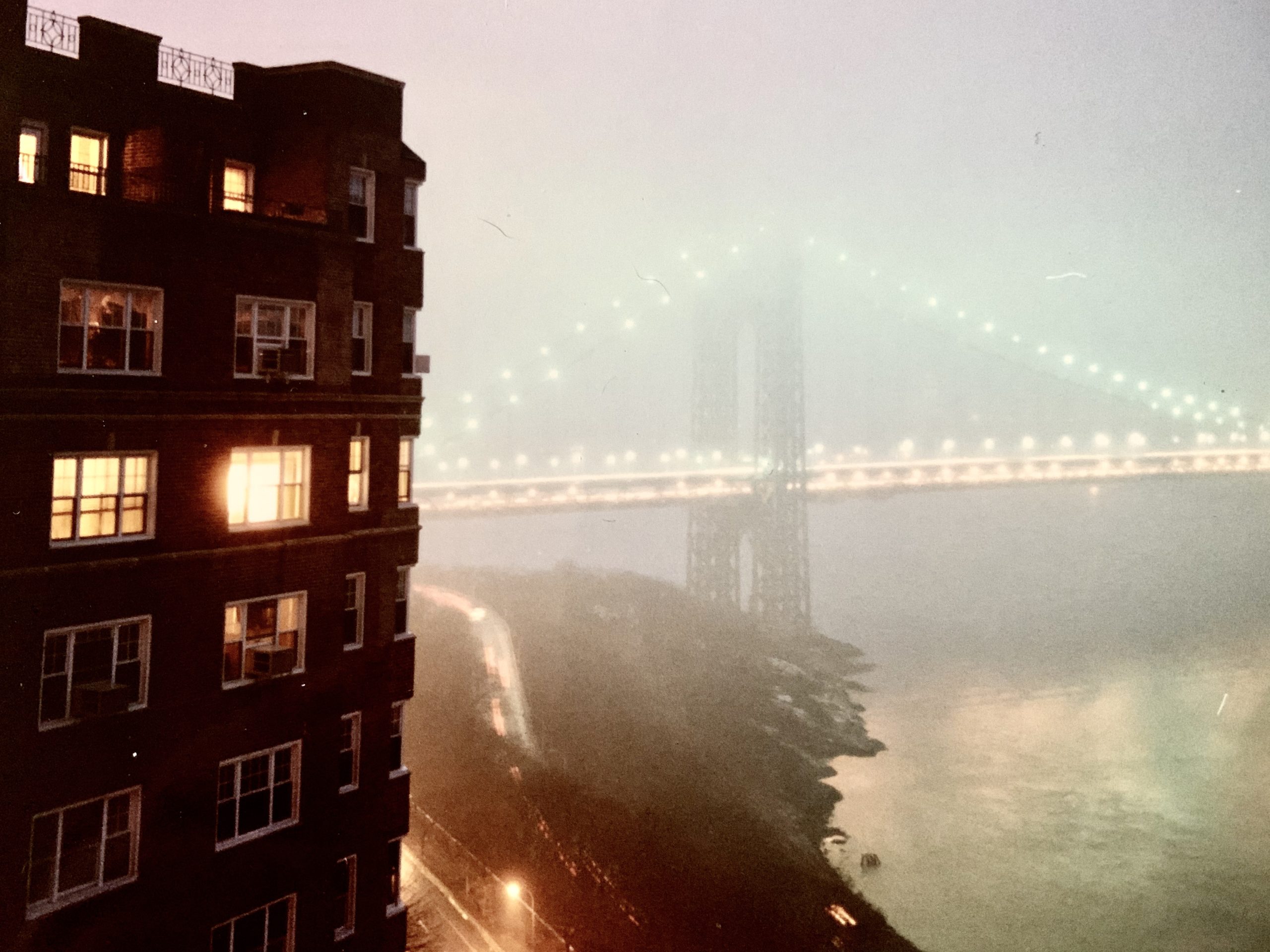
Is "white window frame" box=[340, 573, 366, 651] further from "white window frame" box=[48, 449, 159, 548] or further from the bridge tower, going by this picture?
the bridge tower

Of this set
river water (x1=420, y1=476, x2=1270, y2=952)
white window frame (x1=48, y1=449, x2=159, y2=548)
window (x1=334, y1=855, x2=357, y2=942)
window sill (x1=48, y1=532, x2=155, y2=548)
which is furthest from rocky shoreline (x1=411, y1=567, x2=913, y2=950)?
white window frame (x1=48, y1=449, x2=159, y2=548)

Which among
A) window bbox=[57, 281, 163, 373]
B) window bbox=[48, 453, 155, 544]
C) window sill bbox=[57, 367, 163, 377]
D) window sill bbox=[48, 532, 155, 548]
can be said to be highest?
window bbox=[57, 281, 163, 373]

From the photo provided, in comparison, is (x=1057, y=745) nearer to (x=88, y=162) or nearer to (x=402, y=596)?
(x=402, y=596)

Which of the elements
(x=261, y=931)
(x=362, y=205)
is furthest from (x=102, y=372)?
(x=261, y=931)

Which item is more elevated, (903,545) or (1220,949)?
(903,545)

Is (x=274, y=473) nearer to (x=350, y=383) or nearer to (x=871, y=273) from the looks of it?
(x=350, y=383)

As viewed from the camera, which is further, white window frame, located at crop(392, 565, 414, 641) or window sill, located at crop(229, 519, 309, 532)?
white window frame, located at crop(392, 565, 414, 641)

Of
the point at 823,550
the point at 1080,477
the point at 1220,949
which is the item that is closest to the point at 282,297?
the point at 1220,949
